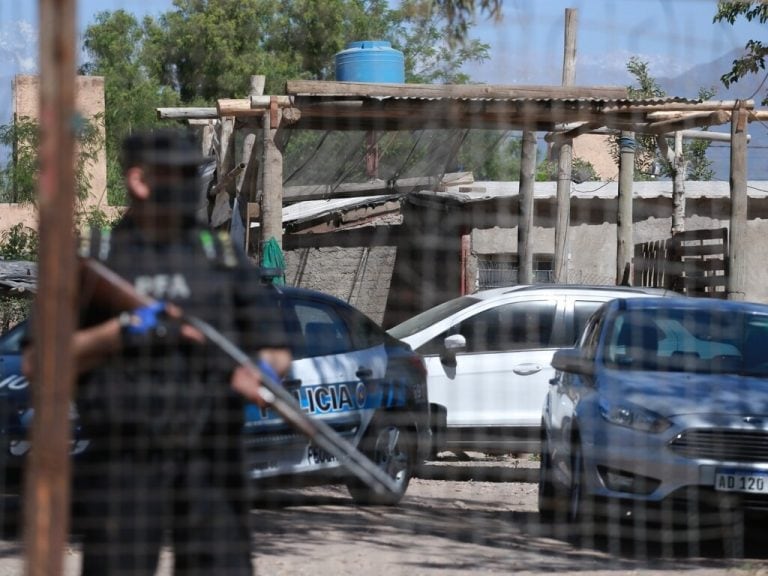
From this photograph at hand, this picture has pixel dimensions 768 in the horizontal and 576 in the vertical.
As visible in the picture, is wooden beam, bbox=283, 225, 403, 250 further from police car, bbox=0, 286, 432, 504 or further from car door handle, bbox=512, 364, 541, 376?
police car, bbox=0, 286, 432, 504

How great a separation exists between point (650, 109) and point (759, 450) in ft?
13.3

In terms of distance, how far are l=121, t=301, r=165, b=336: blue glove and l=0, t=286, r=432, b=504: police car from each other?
3.50 meters

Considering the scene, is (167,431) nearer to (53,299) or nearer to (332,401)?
(53,299)

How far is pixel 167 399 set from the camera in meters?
3.59

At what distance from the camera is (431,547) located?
6.62 metres

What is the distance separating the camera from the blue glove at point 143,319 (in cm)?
334

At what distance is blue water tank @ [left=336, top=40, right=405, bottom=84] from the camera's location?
10.2 m

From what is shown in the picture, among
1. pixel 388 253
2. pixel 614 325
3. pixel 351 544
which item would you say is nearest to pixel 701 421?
pixel 614 325

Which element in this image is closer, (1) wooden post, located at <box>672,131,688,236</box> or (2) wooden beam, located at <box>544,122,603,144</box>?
(2) wooden beam, located at <box>544,122,603,144</box>

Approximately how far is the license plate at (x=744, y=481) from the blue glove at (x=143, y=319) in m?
3.92

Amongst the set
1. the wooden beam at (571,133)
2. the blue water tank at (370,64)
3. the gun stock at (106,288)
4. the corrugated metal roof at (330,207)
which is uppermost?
the blue water tank at (370,64)

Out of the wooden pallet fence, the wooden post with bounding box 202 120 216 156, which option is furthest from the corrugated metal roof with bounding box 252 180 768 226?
the wooden post with bounding box 202 120 216 156

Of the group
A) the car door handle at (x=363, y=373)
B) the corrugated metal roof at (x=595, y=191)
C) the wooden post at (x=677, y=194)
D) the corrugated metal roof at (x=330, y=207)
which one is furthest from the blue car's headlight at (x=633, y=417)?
the corrugated metal roof at (x=330, y=207)

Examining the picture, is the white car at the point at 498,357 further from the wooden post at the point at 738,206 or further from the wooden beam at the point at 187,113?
the wooden beam at the point at 187,113
